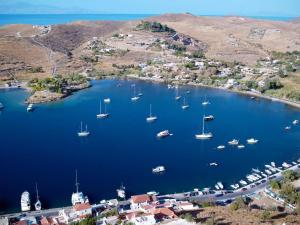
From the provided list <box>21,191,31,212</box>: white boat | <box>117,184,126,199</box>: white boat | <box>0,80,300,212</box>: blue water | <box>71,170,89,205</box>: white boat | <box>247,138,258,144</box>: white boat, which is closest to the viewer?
<box>21,191,31,212</box>: white boat

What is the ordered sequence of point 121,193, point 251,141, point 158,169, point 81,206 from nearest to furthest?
point 81,206, point 121,193, point 158,169, point 251,141

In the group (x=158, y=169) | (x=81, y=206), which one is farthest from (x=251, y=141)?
(x=81, y=206)

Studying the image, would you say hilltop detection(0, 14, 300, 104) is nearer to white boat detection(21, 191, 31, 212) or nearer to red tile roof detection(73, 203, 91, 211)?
white boat detection(21, 191, 31, 212)

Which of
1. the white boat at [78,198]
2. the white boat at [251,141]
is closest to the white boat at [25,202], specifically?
the white boat at [78,198]

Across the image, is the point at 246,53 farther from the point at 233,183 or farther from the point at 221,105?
the point at 233,183

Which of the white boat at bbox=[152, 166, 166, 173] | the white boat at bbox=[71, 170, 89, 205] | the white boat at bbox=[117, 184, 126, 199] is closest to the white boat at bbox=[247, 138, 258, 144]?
the white boat at bbox=[152, 166, 166, 173]

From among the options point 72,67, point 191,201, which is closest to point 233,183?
point 191,201

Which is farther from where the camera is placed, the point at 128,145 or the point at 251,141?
the point at 251,141

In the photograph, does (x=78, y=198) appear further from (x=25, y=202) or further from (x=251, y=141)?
(x=251, y=141)

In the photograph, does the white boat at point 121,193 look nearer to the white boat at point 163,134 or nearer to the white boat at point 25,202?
the white boat at point 25,202

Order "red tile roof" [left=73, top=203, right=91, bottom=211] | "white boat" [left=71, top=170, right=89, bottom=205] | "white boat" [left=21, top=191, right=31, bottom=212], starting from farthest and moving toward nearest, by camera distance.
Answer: "white boat" [left=71, top=170, right=89, bottom=205], "white boat" [left=21, top=191, right=31, bottom=212], "red tile roof" [left=73, top=203, right=91, bottom=211]
